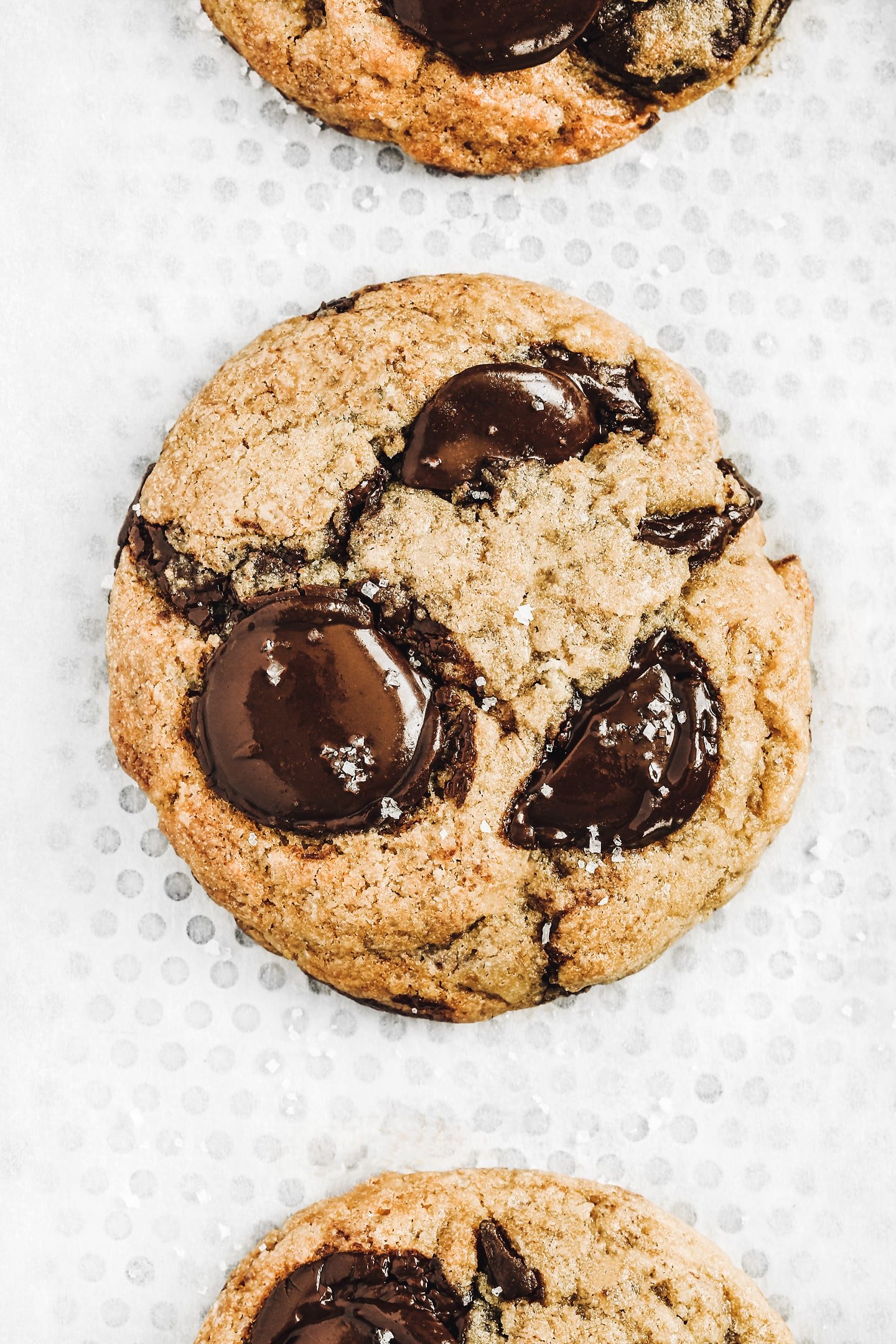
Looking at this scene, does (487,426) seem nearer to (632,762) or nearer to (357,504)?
(357,504)

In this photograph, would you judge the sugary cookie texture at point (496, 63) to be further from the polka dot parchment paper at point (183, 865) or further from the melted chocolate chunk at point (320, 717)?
the melted chocolate chunk at point (320, 717)

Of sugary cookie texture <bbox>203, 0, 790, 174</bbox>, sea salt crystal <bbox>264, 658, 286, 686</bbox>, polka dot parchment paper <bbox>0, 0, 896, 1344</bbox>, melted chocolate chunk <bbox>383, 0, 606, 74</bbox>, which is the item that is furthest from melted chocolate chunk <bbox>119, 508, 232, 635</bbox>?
melted chocolate chunk <bbox>383, 0, 606, 74</bbox>

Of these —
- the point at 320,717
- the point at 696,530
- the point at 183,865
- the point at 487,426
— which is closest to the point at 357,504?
the point at 487,426

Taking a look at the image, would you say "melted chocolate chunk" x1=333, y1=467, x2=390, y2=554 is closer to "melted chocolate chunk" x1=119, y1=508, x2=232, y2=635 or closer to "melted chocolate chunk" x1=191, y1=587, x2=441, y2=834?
"melted chocolate chunk" x1=191, y1=587, x2=441, y2=834

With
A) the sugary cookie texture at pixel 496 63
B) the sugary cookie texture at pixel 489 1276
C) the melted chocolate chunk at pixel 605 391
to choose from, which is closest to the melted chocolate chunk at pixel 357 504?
the melted chocolate chunk at pixel 605 391

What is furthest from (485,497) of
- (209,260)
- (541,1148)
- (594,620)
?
(541,1148)

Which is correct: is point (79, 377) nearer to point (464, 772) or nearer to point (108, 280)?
point (108, 280)

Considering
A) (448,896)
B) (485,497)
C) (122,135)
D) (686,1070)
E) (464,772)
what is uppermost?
(122,135)
